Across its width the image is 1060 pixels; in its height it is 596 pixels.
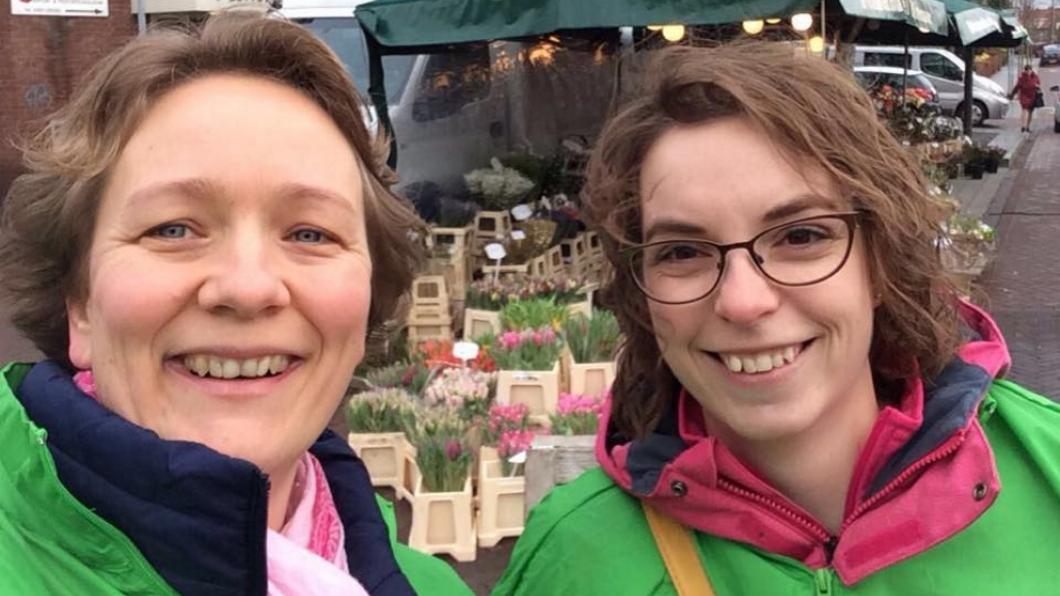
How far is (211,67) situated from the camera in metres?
1.48

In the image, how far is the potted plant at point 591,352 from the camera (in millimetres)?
5348

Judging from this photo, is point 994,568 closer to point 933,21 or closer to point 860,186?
point 860,186

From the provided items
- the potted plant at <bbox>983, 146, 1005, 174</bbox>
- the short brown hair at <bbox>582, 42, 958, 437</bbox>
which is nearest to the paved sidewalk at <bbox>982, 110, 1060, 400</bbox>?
the potted plant at <bbox>983, 146, 1005, 174</bbox>

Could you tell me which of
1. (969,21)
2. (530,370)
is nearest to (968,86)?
(969,21)

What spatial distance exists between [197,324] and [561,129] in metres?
9.61

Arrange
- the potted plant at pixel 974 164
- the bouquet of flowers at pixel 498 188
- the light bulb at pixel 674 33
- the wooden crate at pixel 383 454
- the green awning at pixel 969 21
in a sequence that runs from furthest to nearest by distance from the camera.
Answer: the potted plant at pixel 974 164 → the green awning at pixel 969 21 → the bouquet of flowers at pixel 498 188 → the light bulb at pixel 674 33 → the wooden crate at pixel 383 454

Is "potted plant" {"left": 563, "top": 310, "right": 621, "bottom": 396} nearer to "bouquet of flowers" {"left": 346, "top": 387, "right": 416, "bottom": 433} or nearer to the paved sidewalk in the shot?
"bouquet of flowers" {"left": 346, "top": 387, "right": 416, "bottom": 433}

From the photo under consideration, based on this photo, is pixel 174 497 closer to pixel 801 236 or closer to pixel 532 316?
pixel 801 236

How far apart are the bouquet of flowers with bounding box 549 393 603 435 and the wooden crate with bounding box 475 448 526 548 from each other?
270 millimetres

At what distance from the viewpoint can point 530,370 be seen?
5227 mm

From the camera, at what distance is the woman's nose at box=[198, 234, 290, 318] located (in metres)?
1.35

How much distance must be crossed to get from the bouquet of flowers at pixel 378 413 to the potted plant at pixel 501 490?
465 mm

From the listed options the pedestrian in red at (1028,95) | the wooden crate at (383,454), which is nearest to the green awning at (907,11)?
the wooden crate at (383,454)

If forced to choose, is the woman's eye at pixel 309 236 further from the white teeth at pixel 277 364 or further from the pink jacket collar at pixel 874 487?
the pink jacket collar at pixel 874 487
